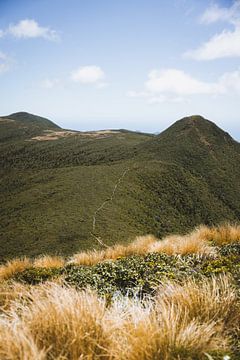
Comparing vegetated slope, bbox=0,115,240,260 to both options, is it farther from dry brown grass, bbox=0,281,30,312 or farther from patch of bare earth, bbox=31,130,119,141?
dry brown grass, bbox=0,281,30,312

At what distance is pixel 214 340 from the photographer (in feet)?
11.4

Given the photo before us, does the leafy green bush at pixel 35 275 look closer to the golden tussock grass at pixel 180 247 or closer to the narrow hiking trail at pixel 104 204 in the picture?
the golden tussock grass at pixel 180 247

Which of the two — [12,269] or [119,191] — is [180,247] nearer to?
[12,269]

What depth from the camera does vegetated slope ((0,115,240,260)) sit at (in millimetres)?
45188

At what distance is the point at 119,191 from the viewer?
197ft

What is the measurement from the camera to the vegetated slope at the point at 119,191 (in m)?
45.2

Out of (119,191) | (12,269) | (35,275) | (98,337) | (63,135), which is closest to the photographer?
(98,337)

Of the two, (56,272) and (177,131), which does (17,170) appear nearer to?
(177,131)

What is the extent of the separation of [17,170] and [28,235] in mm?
58100

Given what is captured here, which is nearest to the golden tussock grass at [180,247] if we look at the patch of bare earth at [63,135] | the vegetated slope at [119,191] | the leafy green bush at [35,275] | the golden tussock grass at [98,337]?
the leafy green bush at [35,275]

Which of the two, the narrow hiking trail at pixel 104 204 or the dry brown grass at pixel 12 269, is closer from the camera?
the dry brown grass at pixel 12 269

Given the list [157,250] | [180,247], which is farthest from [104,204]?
[180,247]

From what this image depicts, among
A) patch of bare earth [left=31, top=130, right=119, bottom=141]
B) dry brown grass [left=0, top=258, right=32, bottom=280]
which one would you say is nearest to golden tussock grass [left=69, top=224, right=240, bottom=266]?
dry brown grass [left=0, top=258, right=32, bottom=280]

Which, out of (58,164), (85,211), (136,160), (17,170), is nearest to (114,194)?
(85,211)
